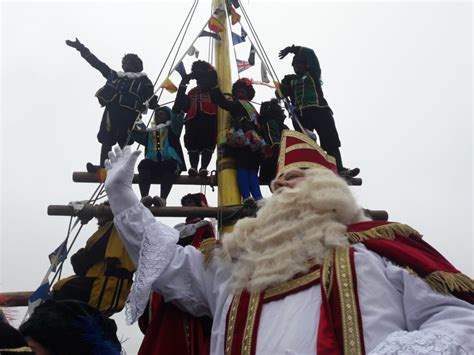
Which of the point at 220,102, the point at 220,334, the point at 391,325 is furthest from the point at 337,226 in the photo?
the point at 220,102

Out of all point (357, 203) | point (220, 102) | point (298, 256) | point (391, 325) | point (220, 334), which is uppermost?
point (220, 102)

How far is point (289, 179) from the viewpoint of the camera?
2.56 metres

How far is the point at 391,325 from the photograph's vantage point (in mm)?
1819

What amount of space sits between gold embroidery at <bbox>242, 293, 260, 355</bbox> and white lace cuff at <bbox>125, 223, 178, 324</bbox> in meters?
0.43

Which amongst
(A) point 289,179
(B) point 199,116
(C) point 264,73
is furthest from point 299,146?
(C) point 264,73

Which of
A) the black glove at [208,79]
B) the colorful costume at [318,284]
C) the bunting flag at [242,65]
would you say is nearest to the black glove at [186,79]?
the black glove at [208,79]

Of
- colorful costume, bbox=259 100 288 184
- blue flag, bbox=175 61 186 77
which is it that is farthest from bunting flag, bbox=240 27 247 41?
colorful costume, bbox=259 100 288 184

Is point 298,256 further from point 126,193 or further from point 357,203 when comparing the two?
point 126,193

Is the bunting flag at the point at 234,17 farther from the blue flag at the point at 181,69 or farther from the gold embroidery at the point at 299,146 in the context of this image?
the gold embroidery at the point at 299,146

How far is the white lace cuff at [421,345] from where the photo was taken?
4.98ft

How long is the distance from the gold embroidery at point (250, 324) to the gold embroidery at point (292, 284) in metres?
0.05

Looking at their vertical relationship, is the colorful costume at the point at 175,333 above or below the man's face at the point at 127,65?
below

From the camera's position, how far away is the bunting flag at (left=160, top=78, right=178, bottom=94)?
541 cm

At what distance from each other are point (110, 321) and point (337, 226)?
1.08 m
